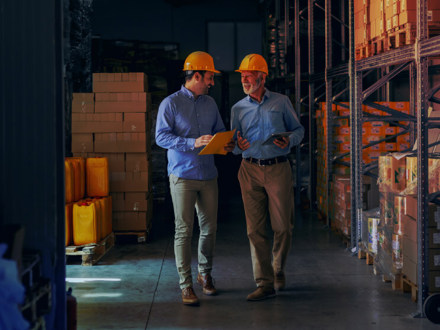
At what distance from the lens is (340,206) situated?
8.32m

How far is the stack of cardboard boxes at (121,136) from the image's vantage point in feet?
27.2

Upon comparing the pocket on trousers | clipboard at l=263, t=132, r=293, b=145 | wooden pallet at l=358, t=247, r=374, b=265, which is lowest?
wooden pallet at l=358, t=247, r=374, b=265

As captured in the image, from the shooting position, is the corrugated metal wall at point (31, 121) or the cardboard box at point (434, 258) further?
the cardboard box at point (434, 258)

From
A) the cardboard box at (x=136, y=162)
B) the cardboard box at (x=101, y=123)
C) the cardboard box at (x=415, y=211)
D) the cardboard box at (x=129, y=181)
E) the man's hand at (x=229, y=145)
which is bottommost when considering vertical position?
the cardboard box at (x=415, y=211)

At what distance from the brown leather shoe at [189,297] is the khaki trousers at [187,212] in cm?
4

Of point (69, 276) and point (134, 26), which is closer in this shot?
point (69, 276)

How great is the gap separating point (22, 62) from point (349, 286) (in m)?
4.22

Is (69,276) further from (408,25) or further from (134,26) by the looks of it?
(134,26)

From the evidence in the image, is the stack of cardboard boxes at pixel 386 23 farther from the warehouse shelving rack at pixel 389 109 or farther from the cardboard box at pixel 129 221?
the cardboard box at pixel 129 221

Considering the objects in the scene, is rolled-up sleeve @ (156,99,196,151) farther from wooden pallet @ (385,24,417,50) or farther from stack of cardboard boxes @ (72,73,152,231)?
stack of cardboard boxes @ (72,73,152,231)

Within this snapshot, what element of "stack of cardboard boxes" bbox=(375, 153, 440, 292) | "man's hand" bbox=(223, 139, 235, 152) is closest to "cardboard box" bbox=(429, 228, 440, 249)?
"stack of cardboard boxes" bbox=(375, 153, 440, 292)

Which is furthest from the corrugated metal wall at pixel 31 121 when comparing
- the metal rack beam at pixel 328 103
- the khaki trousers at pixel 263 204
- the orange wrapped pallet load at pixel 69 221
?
the metal rack beam at pixel 328 103

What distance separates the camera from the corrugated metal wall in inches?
112

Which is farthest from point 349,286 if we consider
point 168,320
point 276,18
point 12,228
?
point 276,18
